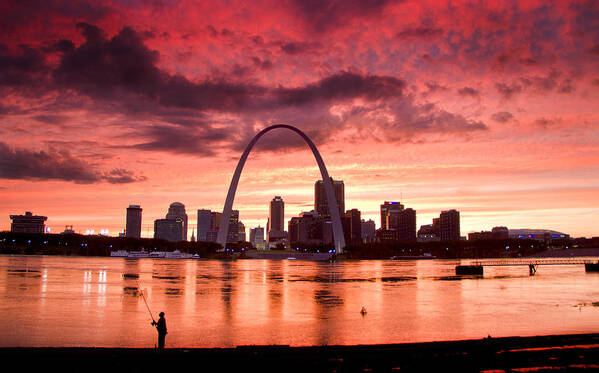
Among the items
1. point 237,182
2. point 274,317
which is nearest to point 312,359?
point 274,317

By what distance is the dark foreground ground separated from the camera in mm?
15211

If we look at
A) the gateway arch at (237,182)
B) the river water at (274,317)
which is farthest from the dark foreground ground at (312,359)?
the gateway arch at (237,182)

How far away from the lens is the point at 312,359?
15859 mm

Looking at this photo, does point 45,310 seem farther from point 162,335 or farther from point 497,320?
point 497,320

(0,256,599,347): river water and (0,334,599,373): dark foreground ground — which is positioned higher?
(0,334,599,373): dark foreground ground

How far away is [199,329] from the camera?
82.3 feet

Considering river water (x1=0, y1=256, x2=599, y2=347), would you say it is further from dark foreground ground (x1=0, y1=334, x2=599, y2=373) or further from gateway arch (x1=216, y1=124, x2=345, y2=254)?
gateway arch (x1=216, y1=124, x2=345, y2=254)

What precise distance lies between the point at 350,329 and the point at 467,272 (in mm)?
61221

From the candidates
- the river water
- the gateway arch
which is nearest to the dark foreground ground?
the river water

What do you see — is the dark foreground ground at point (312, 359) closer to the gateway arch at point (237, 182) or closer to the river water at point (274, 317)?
the river water at point (274, 317)

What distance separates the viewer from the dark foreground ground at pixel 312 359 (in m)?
15.2

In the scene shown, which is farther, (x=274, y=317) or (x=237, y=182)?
(x=237, y=182)

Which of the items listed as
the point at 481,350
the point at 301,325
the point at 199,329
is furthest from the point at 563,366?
the point at 199,329

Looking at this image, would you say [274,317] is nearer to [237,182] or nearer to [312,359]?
[312,359]
